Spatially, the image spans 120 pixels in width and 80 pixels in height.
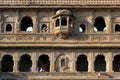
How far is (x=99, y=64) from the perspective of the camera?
145 feet

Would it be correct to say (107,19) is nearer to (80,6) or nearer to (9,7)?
(80,6)

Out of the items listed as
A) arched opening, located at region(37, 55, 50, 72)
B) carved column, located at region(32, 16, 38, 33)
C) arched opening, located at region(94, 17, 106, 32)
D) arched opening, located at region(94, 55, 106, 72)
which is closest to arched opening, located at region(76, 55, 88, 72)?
arched opening, located at region(94, 55, 106, 72)

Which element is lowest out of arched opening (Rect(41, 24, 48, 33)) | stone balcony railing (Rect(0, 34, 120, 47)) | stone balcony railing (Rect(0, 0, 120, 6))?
stone balcony railing (Rect(0, 34, 120, 47))

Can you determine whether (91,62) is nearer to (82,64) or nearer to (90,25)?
(82,64)

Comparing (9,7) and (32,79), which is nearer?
(32,79)

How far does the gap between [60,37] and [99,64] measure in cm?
406

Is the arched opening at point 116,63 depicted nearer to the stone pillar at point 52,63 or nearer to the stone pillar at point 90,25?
the stone pillar at point 90,25

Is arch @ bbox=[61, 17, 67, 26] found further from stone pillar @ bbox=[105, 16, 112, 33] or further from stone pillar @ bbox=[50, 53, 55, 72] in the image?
stone pillar @ bbox=[105, 16, 112, 33]

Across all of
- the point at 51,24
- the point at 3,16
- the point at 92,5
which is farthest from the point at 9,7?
the point at 92,5

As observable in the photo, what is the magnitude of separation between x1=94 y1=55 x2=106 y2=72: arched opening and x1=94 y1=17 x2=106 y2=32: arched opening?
332cm

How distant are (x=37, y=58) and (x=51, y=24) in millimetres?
3210

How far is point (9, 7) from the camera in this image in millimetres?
43906

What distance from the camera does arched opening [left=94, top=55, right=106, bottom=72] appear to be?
1729 inches

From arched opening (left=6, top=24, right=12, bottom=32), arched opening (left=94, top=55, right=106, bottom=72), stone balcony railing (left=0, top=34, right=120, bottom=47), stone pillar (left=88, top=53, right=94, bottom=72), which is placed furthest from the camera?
arched opening (left=6, top=24, right=12, bottom=32)
